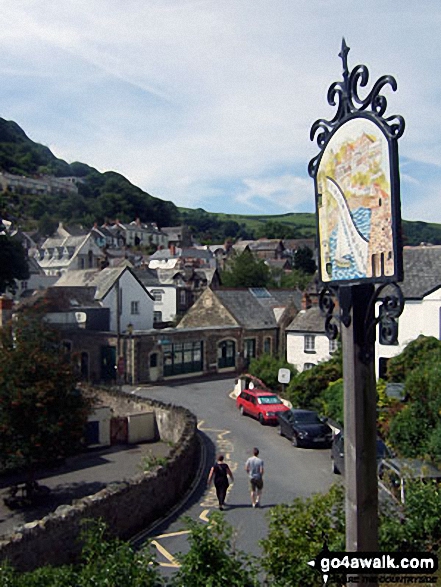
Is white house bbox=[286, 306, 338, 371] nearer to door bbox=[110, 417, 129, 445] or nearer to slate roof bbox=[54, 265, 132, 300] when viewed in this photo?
door bbox=[110, 417, 129, 445]

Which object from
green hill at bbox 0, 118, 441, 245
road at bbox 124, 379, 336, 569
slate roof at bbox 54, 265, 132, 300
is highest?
green hill at bbox 0, 118, 441, 245

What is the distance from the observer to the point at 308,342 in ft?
108

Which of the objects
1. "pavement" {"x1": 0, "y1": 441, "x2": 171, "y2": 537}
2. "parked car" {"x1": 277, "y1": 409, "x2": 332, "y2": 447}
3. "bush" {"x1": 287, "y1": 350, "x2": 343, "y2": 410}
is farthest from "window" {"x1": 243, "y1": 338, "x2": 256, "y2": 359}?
"pavement" {"x1": 0, "y1": 441, "x2": 171, "y2": 537}

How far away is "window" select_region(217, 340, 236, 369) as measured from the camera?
38.3m

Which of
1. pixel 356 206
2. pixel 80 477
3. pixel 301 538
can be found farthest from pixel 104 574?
pixel 80 477

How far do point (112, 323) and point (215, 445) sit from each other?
849 inches

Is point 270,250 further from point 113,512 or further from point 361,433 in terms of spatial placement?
point 361,433

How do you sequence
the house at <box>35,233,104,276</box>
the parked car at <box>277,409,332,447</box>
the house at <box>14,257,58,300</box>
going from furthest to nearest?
the house at <box>35,233,104,276</box> → the house at <box>14,257,58,300</box> → the parked car at <box>277,409,332,447</box>

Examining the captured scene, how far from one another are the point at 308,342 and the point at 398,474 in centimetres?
2062

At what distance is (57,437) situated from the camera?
15281mm

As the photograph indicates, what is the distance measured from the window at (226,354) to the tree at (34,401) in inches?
864

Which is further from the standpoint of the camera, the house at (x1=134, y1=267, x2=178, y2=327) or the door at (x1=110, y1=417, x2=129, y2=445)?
the house at (x1=134, y1=267, x2=178, y2=327)

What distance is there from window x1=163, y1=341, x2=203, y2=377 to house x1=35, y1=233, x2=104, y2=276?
51935mm

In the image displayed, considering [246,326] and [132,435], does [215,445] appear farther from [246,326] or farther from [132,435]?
[246,326]
